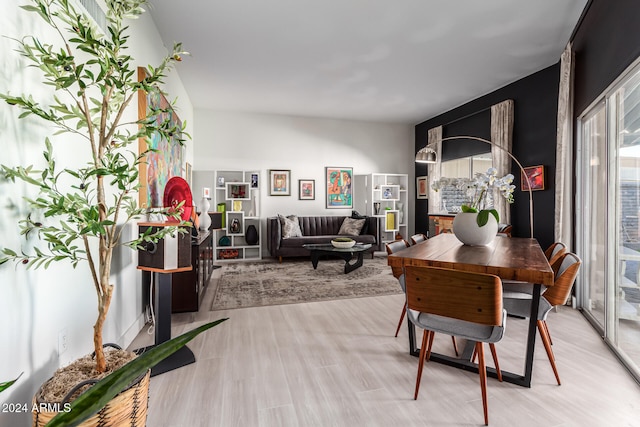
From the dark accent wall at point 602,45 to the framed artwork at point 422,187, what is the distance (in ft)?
12.0

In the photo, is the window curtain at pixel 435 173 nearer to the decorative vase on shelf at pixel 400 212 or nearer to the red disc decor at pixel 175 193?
the decorative vase on shelf at pixel 400 212

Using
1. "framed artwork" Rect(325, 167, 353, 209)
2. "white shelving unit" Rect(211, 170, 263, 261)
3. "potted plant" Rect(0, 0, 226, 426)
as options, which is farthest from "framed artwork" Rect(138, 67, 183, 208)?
"framed artwork" Rect(325, 167, 353, 209)

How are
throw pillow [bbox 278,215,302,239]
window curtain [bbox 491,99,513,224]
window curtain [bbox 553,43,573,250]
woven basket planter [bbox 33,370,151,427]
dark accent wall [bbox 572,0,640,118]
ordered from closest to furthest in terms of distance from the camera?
woven basket planter [bbox 33,370,151,427]
dark accent wall [bbox 572,0,640,118]
window curtain [bbox 553,43,573,250]
window curtain [bbox 491,99,513,224]
throw pillow [bbox 278,215,302,239]

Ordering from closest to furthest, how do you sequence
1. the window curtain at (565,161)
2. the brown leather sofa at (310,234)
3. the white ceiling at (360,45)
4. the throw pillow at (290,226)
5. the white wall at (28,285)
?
the white wall at (28,285), the white ceiling at (360,45), the window curtain at (565,161), the brown leather sofa at (310,234), the throw pillow at (290,226)

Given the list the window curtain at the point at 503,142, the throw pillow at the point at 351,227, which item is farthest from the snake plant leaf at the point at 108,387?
the throw pillow at the point at 351,227

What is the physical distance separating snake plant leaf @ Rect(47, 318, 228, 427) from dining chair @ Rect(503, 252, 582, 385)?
6.98 feet

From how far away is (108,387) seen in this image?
68 cm

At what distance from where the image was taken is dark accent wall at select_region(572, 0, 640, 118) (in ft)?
7.41

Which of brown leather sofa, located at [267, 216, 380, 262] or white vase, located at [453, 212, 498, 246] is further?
brown leather sofa, located at [267, 216, 380, 262]

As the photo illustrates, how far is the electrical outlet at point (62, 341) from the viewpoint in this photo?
164 centimetres

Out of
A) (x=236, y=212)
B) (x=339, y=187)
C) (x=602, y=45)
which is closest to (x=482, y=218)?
(x=602, y=45)

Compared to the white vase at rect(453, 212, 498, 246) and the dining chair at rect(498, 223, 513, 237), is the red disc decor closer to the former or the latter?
the white vase at rect(453, 212, 498, 246)

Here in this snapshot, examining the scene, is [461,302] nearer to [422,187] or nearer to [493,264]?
[493,264]

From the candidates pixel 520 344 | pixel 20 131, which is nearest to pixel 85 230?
pixel 20 131
